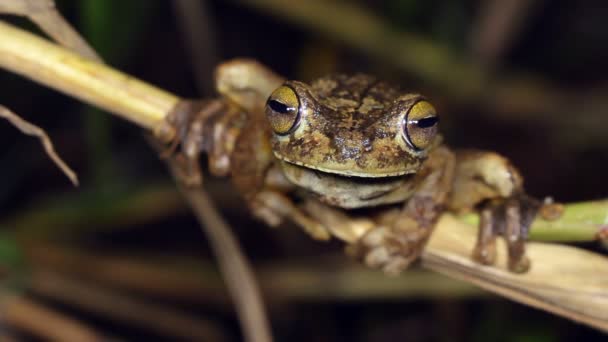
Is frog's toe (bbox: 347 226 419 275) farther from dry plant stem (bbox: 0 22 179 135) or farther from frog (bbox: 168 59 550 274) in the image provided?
dry plant stem (bbox: 0 22 179 135)

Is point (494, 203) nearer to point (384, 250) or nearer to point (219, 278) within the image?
point (384, 250)

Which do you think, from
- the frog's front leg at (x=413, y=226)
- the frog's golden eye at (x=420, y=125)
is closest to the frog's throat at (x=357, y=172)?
the frog's golden eye at (x=420, y=125)

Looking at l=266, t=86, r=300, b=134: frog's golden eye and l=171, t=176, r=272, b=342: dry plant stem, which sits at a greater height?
l=266, t=86, r=300, b=134: frog's golden eye

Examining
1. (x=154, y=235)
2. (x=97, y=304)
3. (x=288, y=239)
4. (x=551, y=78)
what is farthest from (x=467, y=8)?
(x=97, y=304)

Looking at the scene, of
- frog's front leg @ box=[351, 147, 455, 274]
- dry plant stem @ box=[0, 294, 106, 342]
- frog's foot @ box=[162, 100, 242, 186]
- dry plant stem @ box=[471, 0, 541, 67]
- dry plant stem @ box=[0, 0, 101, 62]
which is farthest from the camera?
dry plant stem @ box=[471, 0, 541, 67]

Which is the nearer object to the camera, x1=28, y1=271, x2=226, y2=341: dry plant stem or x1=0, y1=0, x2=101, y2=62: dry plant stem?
x1=0, y1=0, x2=101, y2=62: dry plant stem

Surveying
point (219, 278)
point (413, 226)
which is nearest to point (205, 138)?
point (413, 226)

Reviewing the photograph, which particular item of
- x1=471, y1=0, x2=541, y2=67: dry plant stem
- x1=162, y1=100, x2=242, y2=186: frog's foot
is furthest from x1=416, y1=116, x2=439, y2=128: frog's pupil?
x1=471, y1=0, x2=541, y2=67: dry plant stem
